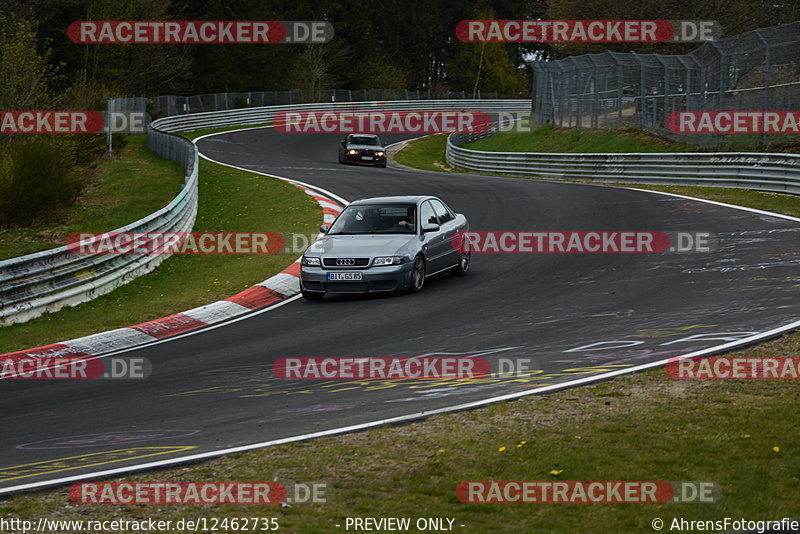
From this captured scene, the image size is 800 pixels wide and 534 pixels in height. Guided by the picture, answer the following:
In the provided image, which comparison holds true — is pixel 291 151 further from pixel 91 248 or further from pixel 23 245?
pixel 91 248

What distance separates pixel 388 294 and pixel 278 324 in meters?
2.31

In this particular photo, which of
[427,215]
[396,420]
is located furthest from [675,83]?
[396,420]

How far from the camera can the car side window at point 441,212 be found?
1577 cm

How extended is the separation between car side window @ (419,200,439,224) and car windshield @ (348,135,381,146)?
27929 mm

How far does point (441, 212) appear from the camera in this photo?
1600 cm

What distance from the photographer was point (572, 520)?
5219mm

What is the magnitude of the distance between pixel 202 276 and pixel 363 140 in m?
27.0

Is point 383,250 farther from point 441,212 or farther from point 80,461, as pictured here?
point 80,461

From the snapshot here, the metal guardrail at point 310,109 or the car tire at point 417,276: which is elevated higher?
the metal guardrail at point 310,109

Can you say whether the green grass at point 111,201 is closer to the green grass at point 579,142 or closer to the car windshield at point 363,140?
the car windshield at point 363,140

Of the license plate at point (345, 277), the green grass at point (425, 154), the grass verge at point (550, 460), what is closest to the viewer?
the grass verge at point (550, 460)

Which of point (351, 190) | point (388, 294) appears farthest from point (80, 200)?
point (388, 294)

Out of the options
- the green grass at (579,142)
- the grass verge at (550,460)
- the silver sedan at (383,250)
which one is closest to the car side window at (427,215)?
the silver sedan at (383,250)

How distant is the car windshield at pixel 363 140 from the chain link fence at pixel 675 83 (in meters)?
7.72
